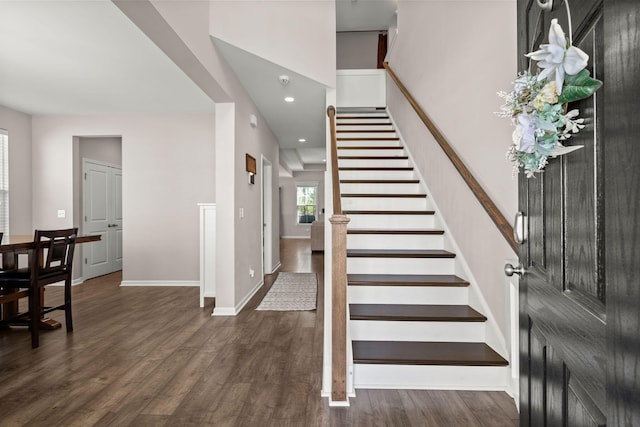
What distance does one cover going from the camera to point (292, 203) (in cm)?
1295

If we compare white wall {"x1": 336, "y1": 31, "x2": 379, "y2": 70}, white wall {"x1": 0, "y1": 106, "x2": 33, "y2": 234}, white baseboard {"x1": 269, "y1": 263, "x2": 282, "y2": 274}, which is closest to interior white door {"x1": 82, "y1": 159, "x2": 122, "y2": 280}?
white wall {"x1": 0, "y1": 106, "x2": 33, "y2": 234}

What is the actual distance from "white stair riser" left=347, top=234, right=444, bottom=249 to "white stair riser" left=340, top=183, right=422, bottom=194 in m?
0.86

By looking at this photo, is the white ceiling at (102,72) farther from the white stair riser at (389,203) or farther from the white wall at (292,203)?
the white wall at (292,203)

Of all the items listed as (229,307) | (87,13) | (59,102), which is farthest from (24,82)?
(229,307)

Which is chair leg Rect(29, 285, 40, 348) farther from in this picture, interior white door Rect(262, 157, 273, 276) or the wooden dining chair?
interior white door Rect(262, 157, 273, 276)

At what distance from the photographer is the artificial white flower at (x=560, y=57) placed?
0.67 meters

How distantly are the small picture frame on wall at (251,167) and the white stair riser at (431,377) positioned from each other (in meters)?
3.06

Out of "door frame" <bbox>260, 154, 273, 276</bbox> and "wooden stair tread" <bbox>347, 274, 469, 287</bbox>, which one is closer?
"wooden stair tread" <bbox>347, 274, 469, 287</bbox>

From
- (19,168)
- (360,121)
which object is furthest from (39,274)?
(360,121)

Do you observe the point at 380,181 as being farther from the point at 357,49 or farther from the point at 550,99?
the point at 357,49

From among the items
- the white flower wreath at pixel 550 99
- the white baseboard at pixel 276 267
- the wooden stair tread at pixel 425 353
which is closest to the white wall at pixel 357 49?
the white baseboard at pixel 276 267

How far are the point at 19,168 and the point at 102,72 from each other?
8.47 feet

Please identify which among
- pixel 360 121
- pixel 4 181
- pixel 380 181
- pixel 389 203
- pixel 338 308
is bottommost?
pixel 338 308

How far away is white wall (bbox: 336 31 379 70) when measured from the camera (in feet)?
26.7
